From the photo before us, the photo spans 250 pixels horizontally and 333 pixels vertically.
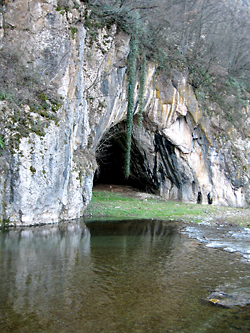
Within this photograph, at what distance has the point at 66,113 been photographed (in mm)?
13586

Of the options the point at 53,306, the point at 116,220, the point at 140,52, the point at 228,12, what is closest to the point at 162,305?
the point at 53,306

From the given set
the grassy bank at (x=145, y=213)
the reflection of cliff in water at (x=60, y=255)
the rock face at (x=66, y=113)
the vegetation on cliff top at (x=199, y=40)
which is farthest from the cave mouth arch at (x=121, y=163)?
the reflection of cliff in water at (x=60, y=255)

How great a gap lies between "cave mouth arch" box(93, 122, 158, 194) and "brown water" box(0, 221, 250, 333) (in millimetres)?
12532

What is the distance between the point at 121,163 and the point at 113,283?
22.4m

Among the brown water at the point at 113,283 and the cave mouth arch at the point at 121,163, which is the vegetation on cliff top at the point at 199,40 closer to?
the cave mouth arch at the point at 121,163

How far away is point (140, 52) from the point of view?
1939 cm

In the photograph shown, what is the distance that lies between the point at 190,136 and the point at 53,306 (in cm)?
1964

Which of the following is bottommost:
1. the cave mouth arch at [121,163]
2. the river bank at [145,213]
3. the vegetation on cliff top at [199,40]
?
the river bank at [145,213]

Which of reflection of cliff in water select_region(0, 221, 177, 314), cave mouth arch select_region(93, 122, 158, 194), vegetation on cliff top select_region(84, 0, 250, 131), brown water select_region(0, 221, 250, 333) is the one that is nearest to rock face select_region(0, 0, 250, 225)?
cave mouth arch select_region(93, 122, 158, 194)

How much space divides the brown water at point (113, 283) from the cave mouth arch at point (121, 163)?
12532 mm

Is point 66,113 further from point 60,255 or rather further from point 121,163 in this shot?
point 121,163

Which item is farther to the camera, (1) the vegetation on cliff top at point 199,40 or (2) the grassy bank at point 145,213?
(1) the vegetation on cliff top at point 199,40

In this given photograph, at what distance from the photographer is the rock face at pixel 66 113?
11633mm

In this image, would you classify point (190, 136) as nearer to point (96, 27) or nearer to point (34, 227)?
point (96, 27)
